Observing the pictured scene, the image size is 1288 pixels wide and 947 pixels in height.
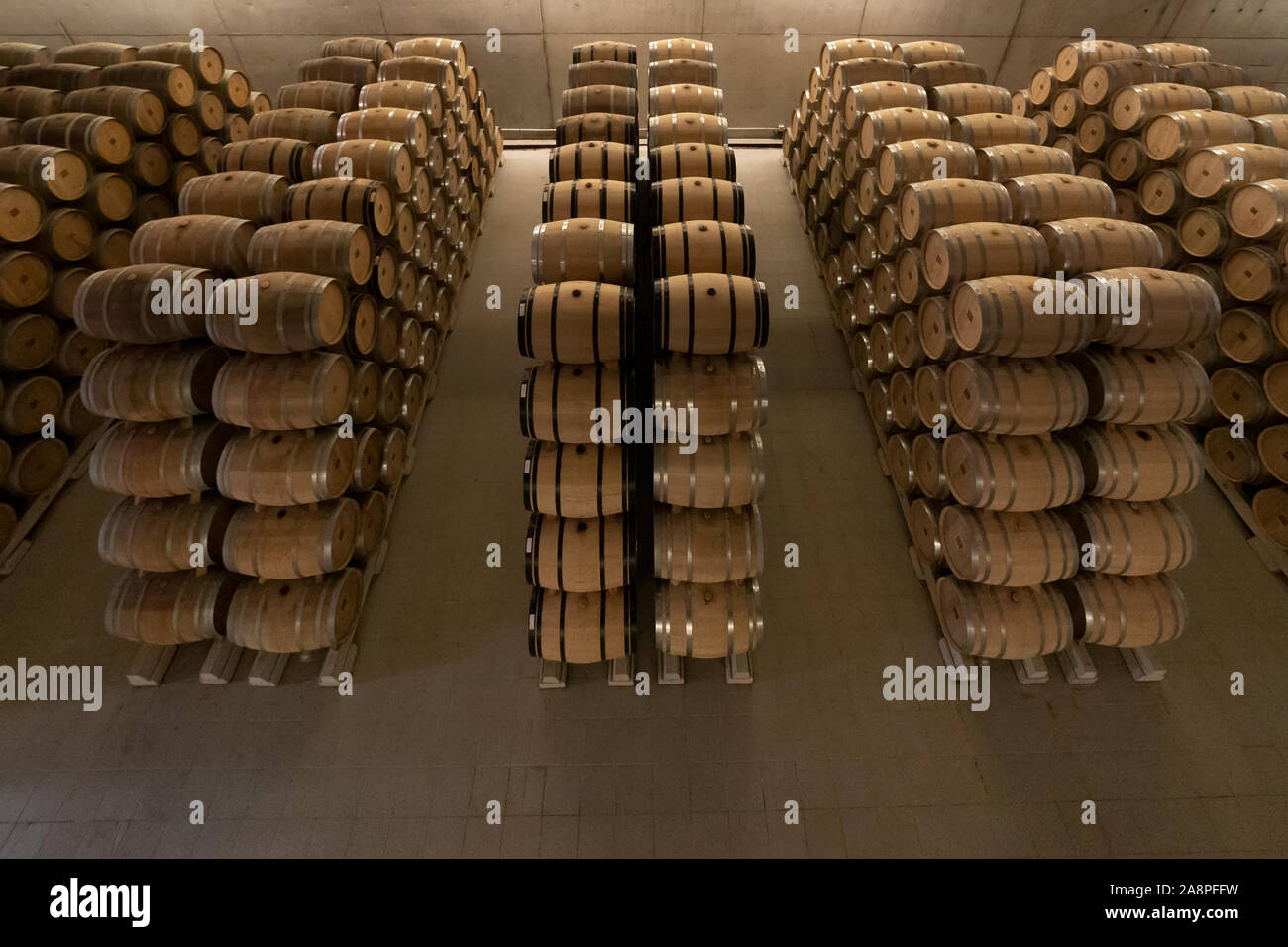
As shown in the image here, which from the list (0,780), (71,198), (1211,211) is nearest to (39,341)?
(71,198)

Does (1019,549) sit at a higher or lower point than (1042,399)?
lower

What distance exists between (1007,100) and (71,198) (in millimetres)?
8953

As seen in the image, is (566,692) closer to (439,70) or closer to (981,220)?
(981,220)

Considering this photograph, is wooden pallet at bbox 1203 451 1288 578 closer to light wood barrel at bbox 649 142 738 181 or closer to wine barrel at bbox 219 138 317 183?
light wood barrel at bbox 649 142 738 181

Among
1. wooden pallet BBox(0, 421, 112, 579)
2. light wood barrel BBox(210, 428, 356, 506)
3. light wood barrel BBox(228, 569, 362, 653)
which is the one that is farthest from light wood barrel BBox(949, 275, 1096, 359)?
wooden pallet BBox(0, 421, 112, 579)

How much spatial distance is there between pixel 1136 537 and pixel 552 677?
154 inches

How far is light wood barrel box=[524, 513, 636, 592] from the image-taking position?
381cm

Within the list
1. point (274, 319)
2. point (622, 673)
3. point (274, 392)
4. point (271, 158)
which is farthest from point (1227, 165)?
point (271, 158)

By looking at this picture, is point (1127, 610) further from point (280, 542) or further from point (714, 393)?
point (280, 542)

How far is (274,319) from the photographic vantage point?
12.2 ft

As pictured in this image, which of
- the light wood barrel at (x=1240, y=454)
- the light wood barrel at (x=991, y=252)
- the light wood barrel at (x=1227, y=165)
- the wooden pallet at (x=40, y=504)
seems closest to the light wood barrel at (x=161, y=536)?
the wooden pallet at (x=40, y=504)

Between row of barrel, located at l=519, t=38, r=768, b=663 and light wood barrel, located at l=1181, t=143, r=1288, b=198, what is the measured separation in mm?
4833

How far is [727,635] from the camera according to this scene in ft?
13.1

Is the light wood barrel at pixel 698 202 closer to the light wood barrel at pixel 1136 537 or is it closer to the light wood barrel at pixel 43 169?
the light wood barrel at pixel 1136 537
